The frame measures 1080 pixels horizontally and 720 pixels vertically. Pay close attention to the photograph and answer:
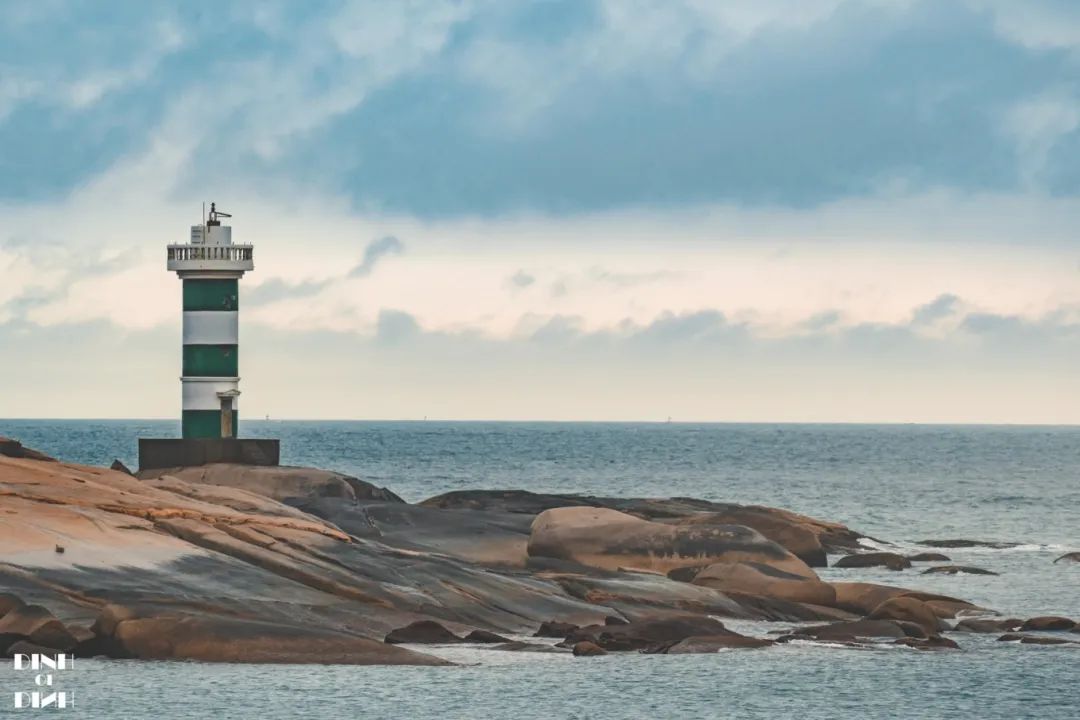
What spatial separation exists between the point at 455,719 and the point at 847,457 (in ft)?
432

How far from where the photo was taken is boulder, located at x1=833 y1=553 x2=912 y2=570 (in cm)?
4975

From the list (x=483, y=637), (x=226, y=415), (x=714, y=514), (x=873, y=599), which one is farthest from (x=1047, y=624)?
(x=226, y=415)

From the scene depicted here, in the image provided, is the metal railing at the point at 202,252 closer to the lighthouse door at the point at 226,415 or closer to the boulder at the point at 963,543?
the lighthouse door at the point at 226,415

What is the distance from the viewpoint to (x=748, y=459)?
5842 inches

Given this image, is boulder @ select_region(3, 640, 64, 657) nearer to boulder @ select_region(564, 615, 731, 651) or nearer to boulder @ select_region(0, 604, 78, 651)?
boulder @ select_region(0, 604, 78, 651)

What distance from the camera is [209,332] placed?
49844 millimetres

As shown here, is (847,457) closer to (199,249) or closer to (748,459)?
(748,459)

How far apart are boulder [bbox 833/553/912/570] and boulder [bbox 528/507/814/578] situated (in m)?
8.60

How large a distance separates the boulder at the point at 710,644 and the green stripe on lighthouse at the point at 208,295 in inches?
874

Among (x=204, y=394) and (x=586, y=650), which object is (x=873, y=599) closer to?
(x=586, y=650)

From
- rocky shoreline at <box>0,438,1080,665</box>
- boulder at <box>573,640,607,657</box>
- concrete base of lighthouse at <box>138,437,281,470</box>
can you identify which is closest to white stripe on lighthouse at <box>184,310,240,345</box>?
concrete base of lighthouse at <box>138,437,281,470</box>

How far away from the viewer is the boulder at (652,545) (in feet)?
134

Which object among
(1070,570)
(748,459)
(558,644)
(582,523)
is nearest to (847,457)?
(748,459)
